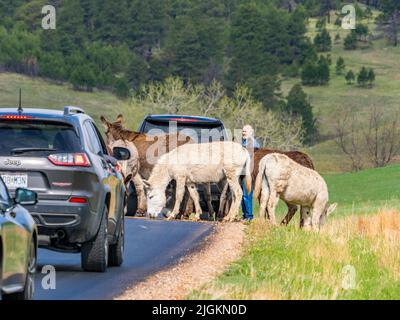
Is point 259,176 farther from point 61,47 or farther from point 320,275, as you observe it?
point 61,47

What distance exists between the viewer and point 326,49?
18925 cm

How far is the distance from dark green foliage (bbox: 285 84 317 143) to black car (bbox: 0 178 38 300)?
128701 millimetres

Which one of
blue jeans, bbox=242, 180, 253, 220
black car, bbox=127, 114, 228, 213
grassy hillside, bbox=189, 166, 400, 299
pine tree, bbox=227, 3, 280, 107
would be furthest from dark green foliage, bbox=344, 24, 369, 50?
grassy hillside, bbox=189, 166, 400, 299

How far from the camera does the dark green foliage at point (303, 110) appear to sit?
142m

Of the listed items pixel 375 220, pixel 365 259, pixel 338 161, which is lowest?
pixel 338 161

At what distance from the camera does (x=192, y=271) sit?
15.7 metres

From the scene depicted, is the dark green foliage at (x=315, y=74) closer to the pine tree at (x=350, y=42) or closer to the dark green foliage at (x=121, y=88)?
the pine tree at (x=350, y=42)

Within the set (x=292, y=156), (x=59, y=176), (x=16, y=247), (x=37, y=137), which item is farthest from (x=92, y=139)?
(x=292, y=156)

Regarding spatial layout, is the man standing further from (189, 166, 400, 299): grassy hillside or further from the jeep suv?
the jeep suv

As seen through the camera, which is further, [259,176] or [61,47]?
[61,47]

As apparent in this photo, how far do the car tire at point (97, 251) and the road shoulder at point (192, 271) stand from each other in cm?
60

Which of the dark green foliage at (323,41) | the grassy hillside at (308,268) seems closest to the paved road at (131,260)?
the grassy hillside at (308,268)

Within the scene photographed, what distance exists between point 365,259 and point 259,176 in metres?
7.31
